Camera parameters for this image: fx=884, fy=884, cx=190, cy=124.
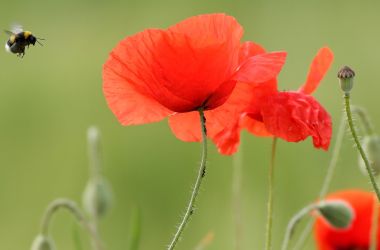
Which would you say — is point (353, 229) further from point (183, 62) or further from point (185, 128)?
point (183, 62)

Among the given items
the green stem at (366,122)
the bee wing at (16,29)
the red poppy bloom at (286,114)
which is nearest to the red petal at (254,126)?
the red poppy bloom at (286,114)

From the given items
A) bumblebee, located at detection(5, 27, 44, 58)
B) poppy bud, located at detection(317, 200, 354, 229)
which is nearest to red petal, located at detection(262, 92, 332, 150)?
poppy bud, located at detection(317, 200, 354, 229)

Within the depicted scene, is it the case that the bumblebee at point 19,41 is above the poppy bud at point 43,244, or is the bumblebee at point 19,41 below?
above

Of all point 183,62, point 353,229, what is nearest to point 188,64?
point 183,62

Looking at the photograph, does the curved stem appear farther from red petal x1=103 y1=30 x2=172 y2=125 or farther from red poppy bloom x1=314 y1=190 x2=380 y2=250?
red poppy bloom x1=314 y1=190 x2=380 y2=250

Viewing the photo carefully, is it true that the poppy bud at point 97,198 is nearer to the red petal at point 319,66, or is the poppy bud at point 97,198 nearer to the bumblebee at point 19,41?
the bumblebee at point 19,41

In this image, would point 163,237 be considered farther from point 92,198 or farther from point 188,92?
point 188,92

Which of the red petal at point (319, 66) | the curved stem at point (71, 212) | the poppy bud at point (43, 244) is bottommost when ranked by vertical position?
the poppy bud at point (43, 244)
